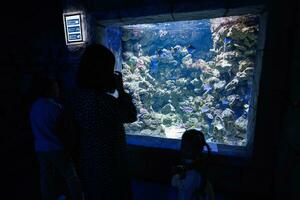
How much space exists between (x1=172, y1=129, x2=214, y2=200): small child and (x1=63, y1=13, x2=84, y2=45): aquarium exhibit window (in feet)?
9.32

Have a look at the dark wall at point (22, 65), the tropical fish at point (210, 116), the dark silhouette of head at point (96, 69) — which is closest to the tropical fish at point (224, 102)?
the tropical fish at point (210, 116)

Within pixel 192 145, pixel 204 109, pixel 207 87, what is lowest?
pixel 204 109

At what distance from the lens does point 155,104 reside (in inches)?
485

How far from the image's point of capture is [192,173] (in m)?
1.85

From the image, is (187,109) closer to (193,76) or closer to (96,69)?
(193,76)

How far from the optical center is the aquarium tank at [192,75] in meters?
9.18

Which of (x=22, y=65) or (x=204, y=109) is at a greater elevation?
(x=22, y=65)

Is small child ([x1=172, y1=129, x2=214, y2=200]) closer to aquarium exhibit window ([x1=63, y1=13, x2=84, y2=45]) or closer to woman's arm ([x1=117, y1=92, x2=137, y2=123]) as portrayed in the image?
woman's arm ([x1=117, y1=92, x2=137, y2=123])

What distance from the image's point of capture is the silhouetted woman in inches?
62.9

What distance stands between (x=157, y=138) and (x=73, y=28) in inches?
113

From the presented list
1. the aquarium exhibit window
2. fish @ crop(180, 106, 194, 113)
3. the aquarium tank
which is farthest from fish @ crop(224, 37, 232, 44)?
the aquarium exhibit window

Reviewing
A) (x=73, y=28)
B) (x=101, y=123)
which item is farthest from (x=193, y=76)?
(x=101, y=123)

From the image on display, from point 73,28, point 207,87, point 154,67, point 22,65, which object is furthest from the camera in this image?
point 154,67

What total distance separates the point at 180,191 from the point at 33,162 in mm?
3921
